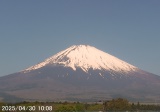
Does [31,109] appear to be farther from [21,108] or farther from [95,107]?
[95,107]

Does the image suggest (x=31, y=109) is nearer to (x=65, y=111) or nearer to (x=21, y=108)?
(x=21, y=108)

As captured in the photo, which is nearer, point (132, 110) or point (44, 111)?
point (44, 111)

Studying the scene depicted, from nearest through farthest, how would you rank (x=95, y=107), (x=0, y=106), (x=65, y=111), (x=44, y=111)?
(x=65, y=111)
(x=44, y=111)
(x=0, y=106)
(x=95, y=107)

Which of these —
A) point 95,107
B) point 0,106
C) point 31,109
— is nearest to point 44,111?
point 31,109

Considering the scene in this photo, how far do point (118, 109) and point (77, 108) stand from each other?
416 inches

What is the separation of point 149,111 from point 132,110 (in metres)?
3.88

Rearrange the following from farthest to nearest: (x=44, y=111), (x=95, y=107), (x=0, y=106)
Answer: (x=95, y=107) < (x=0, y=106) < (x=44, y=111)

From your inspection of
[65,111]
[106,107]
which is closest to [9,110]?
[65,111]

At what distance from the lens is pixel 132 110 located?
10850 cm

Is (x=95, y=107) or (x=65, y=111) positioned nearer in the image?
(x=65, y=111)

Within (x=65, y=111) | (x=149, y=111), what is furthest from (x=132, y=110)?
(x=65, y=111)

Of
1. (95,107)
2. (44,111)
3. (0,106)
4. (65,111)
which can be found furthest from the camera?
(95,107)

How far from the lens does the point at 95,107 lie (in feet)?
385

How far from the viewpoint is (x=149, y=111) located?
357 ft
